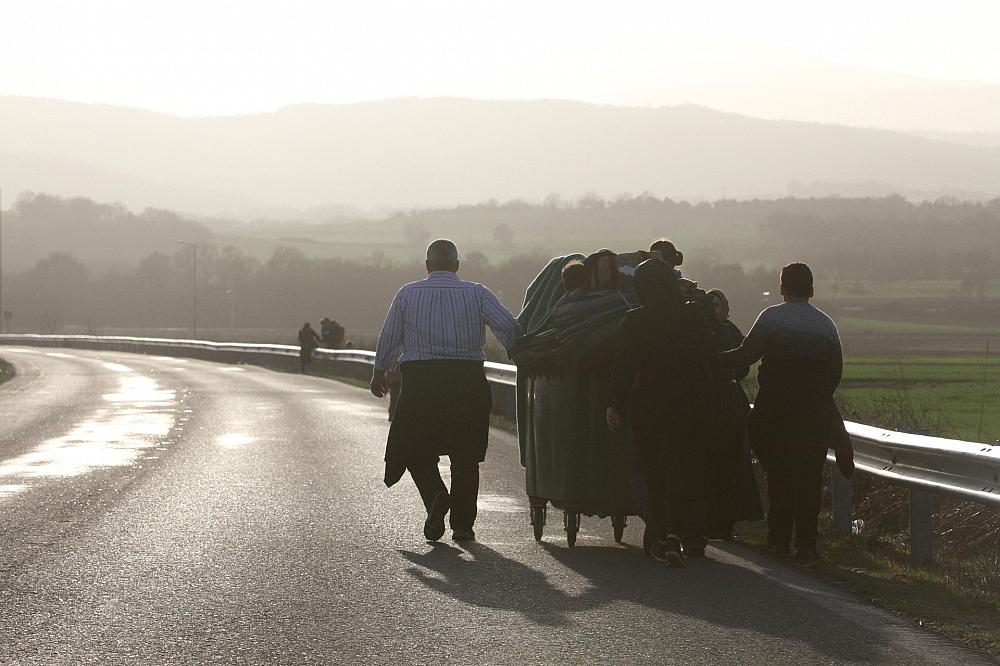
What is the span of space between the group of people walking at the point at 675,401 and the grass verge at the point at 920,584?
36 centimetres

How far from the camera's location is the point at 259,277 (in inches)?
6412

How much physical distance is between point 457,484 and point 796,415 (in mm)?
2297

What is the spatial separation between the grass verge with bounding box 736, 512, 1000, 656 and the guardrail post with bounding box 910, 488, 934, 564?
8cm

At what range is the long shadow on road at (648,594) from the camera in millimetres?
6930

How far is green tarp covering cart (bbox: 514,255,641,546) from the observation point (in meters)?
9.24

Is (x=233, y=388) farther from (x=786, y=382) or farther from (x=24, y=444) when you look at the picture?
(x=786, y=382)

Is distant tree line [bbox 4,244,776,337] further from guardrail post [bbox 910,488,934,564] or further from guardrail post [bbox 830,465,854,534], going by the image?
guardrail post [bbox 910,488,934,564]

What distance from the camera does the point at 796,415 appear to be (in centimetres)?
923

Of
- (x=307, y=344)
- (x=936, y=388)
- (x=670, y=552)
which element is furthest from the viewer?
(x=936, y=388)

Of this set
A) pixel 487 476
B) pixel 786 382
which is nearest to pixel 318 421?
pixel 487 476

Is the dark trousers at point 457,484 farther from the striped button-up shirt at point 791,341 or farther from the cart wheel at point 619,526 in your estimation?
the striped button-up shirt at point 791,341

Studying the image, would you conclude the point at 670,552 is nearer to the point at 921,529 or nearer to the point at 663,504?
the point at 663,504

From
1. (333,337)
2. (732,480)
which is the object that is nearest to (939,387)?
(333,337)

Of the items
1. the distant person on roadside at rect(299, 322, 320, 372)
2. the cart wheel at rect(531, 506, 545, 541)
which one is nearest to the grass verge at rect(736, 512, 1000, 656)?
the cart wheel at rect(531, 506, 545, 541)
